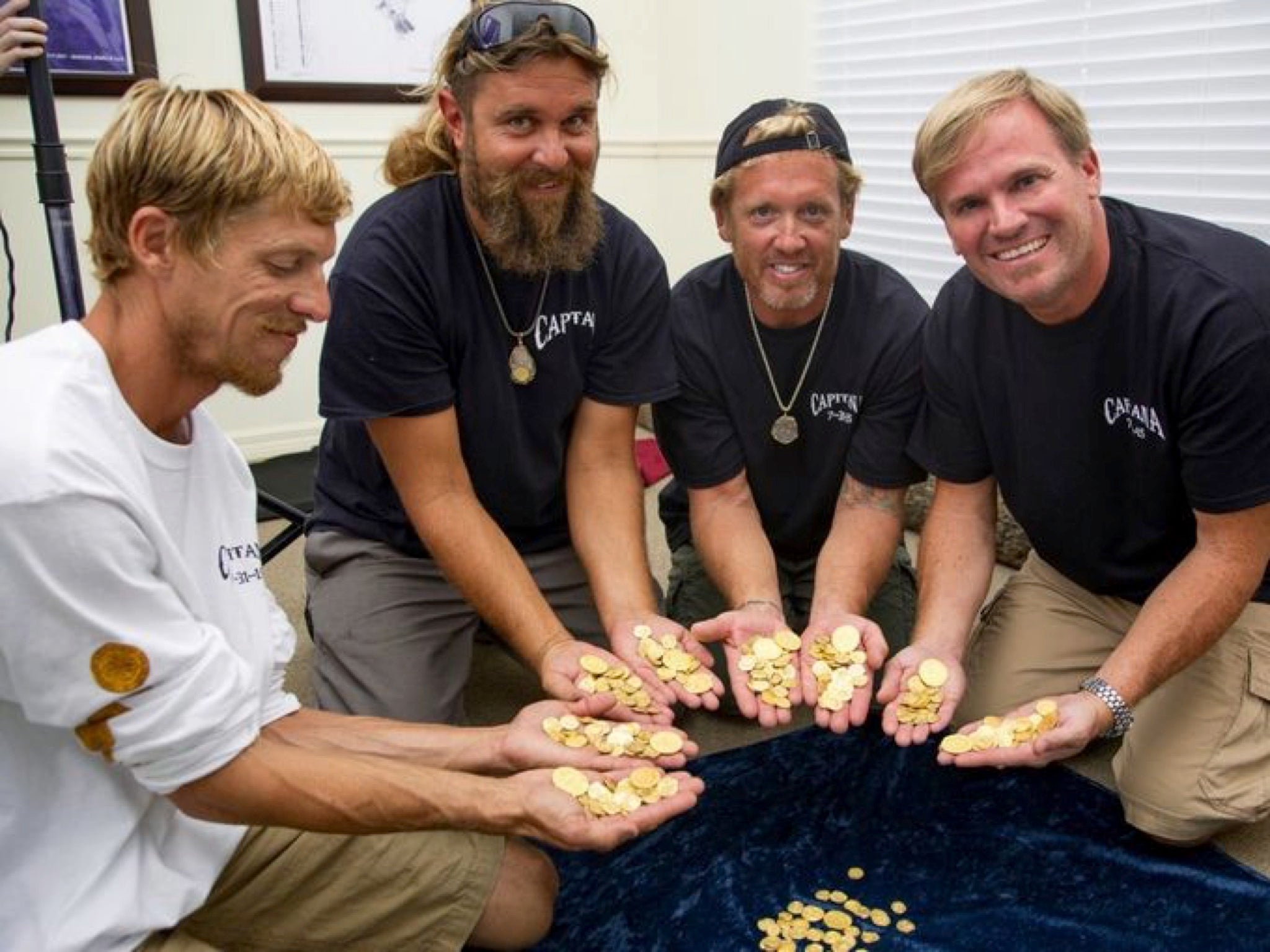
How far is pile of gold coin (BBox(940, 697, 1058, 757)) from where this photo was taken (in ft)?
6.11

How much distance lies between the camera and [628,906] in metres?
1.89

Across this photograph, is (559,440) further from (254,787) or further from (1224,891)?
(1224,891)

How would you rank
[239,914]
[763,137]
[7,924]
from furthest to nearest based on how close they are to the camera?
[763,137]
[239,914]
[7,924]

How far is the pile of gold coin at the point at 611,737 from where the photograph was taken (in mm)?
1711

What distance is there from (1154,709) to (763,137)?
4.48ft

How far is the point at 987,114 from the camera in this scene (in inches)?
74.8

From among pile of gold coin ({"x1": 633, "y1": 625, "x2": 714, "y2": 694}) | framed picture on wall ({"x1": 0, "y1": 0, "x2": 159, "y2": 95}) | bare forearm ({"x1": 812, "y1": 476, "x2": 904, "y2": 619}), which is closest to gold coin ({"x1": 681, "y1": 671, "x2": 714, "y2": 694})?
pile of gold coin ({"x1": 633, "y1": 625, "x2": 714, "y2": 694})

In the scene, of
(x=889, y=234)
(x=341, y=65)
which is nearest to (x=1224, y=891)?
(x=889, y=234)

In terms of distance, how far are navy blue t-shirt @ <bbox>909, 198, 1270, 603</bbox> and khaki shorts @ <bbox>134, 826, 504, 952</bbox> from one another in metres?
1.23

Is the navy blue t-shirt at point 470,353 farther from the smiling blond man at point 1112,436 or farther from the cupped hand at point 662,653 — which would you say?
the smiling blond man at point 1112,436

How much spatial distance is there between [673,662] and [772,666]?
0.63ft

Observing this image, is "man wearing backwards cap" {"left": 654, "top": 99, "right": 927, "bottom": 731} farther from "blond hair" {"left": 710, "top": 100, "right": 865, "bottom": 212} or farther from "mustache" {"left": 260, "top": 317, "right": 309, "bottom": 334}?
"mustache" {"left": 260, "top": 317, "right": 309, "bottom": 334}

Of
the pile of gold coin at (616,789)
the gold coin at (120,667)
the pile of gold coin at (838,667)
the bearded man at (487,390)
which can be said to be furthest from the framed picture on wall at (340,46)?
the gold coin at (120,667)

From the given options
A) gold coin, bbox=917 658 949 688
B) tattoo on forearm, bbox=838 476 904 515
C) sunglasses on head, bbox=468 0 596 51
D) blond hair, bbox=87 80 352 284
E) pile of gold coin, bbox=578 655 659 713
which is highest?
sunglasses on head, bbox=468 0 596 51
